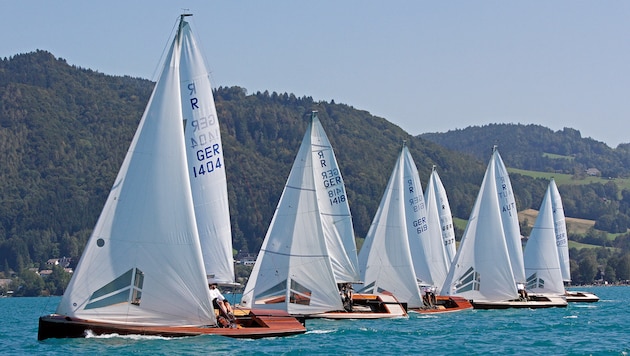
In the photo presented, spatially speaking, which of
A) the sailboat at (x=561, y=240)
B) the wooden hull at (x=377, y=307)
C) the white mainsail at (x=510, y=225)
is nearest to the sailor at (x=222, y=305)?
the wooden hull at (x=377, y=307)

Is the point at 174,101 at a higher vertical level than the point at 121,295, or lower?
higher

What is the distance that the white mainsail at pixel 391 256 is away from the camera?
160 feet

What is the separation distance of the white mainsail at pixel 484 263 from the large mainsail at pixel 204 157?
21593mm

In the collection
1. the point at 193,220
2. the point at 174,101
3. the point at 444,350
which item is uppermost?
the point at 174,101

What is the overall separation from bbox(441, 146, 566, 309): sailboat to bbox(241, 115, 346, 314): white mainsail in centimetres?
1366

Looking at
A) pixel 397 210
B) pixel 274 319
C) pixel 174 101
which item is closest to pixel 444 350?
pixel 274 319

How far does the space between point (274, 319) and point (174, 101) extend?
24.6ft

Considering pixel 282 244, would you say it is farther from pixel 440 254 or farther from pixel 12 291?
pixel 12 291

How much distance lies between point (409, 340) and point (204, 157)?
8.70m

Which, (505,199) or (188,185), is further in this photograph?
(505,199)

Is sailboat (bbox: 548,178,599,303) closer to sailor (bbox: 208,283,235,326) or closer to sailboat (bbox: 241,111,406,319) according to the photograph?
sailboat (bbox: 241,111,406,319)

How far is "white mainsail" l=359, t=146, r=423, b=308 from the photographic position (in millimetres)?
48875

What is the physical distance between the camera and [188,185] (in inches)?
1209

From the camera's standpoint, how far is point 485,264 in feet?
174
